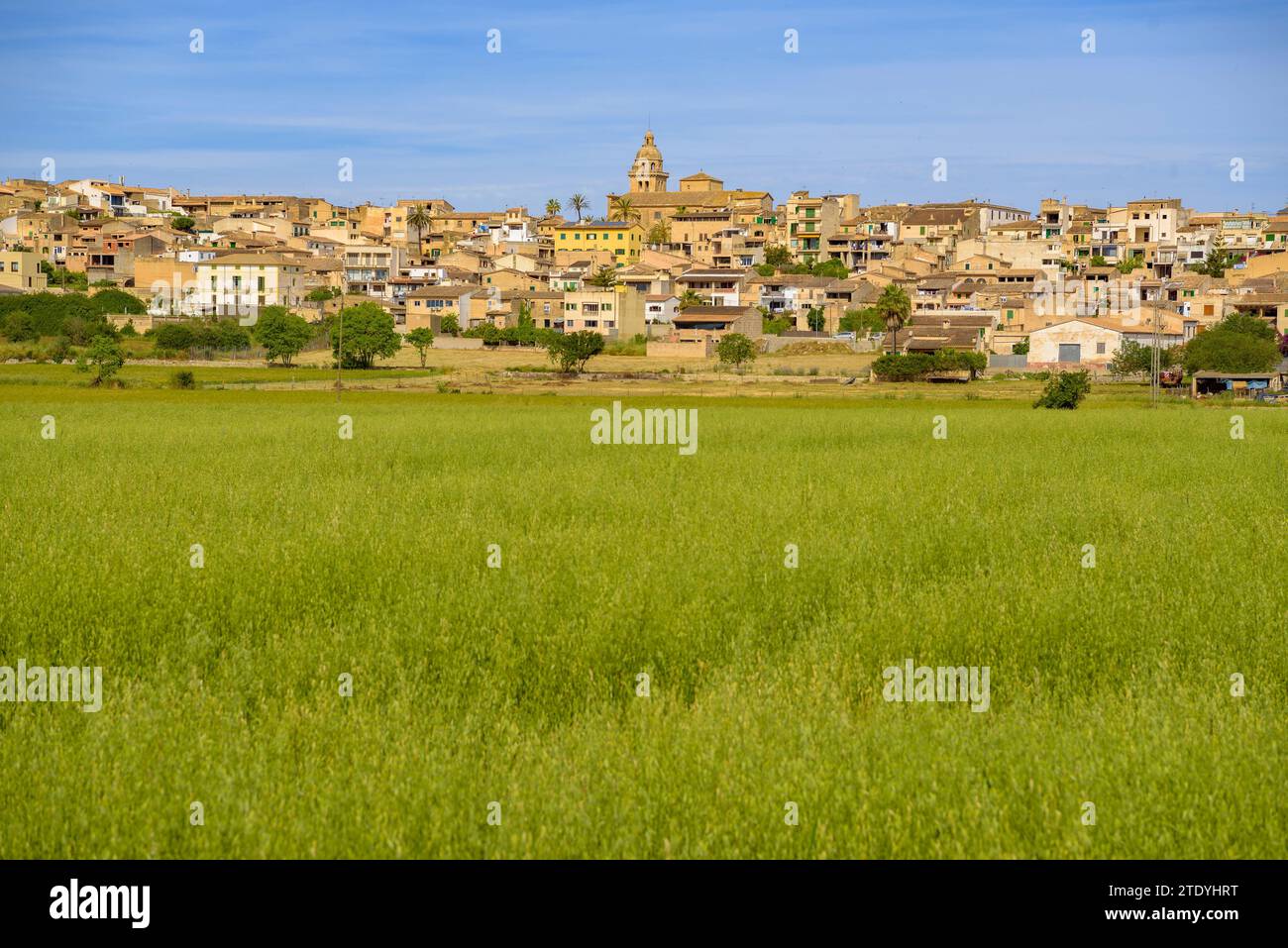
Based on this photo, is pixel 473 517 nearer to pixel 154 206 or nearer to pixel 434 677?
pixel 434 677

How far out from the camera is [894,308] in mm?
96625

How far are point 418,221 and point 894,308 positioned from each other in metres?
76.3

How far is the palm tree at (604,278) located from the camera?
381 ft

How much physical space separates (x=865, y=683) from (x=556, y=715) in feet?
7.78

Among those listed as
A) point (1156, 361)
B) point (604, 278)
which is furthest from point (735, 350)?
point (604, 278)

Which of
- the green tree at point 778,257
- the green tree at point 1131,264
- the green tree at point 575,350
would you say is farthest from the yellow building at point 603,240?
the green tree at point 575,350

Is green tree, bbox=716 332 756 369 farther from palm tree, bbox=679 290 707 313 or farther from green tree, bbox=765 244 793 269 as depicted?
green tree, bbox=765 244 793 269

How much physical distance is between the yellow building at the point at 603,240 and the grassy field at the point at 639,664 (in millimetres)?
121281

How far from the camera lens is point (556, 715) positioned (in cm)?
926

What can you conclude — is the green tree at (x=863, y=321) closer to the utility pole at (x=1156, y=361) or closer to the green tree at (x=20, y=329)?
the utility pole at (x=1156, y=361)

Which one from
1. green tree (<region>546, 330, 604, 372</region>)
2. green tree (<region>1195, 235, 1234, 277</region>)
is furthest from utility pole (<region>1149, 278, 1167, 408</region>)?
green tree (<region>546, 330, 604, 372</region>)

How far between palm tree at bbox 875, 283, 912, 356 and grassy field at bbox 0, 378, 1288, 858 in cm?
7700

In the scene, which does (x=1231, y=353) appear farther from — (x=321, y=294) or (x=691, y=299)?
(x=321, y=294)

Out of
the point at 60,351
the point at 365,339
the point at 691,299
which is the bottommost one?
the point at 60,351
